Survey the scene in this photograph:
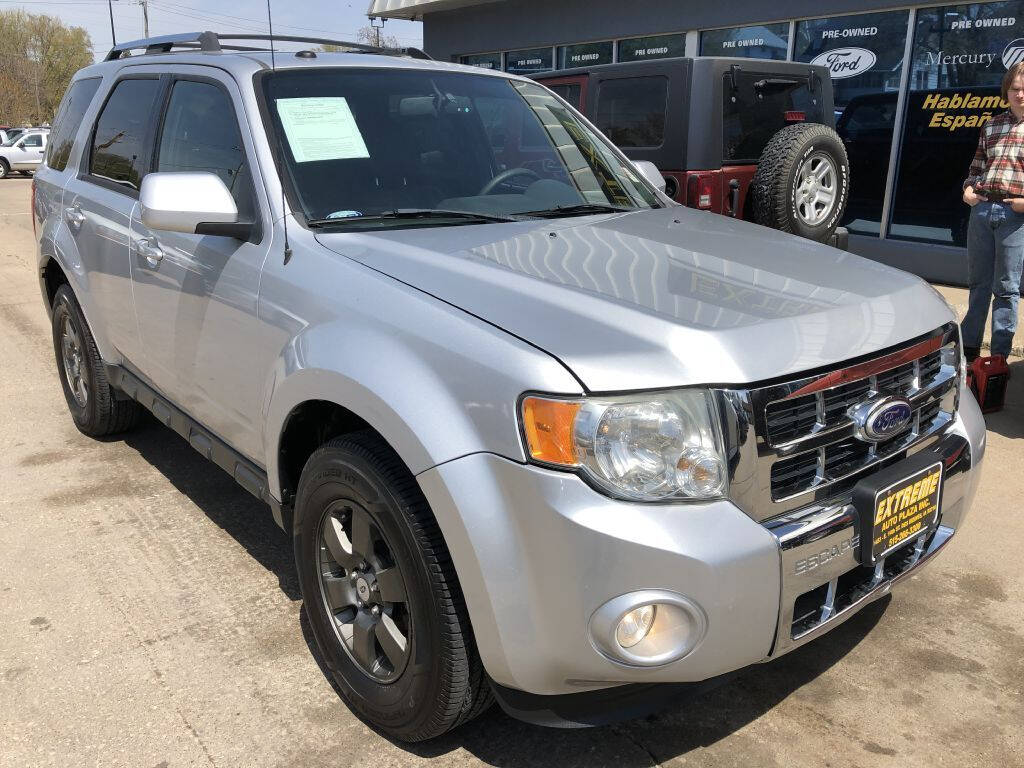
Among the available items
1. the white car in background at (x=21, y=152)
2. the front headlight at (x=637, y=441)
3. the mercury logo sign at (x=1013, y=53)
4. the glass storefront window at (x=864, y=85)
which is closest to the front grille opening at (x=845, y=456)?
the front headlight at (x=637, y=441)

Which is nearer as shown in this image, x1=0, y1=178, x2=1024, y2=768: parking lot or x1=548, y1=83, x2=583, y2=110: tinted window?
x1=0, y1=178, x2=1024, y2=768: parking lot

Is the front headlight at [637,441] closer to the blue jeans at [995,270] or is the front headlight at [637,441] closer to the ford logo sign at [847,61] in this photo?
the blue jeans at [995,270]

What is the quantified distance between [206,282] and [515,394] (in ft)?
5.11

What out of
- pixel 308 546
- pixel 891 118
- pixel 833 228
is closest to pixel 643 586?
pixel 308 546

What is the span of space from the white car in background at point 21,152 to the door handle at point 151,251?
95.7ft

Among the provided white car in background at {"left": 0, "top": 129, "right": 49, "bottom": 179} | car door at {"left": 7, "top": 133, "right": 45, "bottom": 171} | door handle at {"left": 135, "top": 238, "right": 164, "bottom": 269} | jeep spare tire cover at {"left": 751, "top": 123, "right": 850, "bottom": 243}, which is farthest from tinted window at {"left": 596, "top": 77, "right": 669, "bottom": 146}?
car door at {"left": 7, "top": 133, "right": 45, "bottom": 171}

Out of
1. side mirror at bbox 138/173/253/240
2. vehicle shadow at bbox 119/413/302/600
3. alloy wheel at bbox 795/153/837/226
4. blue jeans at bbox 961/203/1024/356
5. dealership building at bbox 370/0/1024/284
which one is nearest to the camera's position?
side mirror at bbox 138/173/253/240

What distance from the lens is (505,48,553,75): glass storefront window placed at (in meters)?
14.2

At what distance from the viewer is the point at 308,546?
8.71 feet

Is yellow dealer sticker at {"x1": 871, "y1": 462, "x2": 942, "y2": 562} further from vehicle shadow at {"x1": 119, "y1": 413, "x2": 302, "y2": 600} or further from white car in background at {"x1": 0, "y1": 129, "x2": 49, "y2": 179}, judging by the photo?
white car in background at {"x1": 0, "y1": 129, "x2": 49, "y2": 179}

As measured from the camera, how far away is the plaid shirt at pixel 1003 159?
522 cm

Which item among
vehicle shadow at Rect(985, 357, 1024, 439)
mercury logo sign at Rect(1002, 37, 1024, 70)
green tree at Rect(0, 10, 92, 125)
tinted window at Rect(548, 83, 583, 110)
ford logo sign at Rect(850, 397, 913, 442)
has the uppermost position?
green tree at Rect(0, 10, 92, 125)

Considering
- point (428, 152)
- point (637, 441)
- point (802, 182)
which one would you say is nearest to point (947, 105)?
point (802, 182)

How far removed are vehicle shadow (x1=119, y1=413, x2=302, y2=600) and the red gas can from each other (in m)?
3.90
